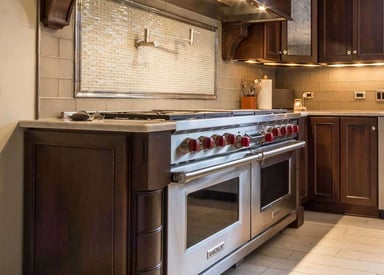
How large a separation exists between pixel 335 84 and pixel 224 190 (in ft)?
8.56

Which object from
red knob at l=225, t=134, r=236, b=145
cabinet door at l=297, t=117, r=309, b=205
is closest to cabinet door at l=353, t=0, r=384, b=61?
cabinet door at l=297, t=117, r=309, b=205

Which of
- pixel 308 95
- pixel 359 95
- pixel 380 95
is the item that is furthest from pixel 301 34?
pixel 380 95

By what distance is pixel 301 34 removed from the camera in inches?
164

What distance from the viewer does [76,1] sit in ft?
7.49

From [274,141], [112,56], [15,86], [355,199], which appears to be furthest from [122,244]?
[355,199]

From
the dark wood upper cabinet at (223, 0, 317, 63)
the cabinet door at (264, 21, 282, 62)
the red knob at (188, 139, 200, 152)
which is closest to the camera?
the red knob at (188, 139, 200, 152)

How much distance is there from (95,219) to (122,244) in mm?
155

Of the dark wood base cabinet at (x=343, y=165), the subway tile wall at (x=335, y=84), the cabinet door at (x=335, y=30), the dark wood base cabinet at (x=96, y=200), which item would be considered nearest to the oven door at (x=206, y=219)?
the dark wood base cabinet at (x=96, y=200)

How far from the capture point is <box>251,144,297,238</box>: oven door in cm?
266

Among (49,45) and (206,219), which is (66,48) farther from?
(206,219)

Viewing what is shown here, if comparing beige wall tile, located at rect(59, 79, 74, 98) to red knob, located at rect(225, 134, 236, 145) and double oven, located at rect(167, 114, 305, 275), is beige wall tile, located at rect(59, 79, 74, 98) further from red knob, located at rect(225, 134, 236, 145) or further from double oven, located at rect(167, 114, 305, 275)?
red knob, located at rect(225, 134, 236, 145)

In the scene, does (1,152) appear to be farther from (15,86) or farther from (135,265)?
(135,265)

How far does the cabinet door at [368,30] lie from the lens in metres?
4.00

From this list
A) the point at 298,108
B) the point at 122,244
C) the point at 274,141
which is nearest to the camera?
the point at 122,244
